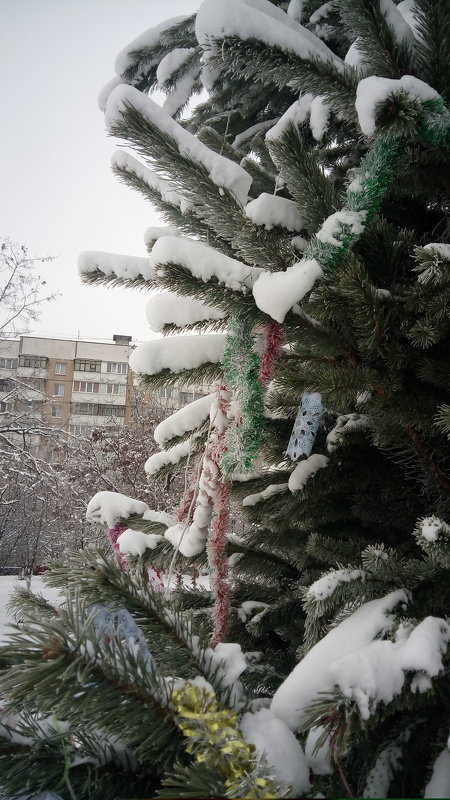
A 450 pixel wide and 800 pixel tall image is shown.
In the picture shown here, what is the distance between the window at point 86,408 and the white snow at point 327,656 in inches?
1259

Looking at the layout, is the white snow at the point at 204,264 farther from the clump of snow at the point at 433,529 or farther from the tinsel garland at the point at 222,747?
the tinsel garland at the point at 222,747

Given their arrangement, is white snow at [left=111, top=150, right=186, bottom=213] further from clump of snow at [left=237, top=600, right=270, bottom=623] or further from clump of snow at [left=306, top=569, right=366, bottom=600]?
clump of snow at [left=237, top=600, right=270, bottom=623]

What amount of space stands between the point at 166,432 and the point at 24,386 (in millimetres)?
11253

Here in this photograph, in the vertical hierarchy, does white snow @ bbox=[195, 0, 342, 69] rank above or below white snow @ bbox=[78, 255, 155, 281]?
above

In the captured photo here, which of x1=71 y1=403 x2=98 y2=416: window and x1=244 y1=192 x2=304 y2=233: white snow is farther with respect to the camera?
x1=71 y1=403 x2=98 y2=416: window

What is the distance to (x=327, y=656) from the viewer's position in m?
0.73

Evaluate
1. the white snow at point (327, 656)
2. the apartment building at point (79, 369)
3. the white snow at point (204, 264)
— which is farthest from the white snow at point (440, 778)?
the apartment building at point (79, 369)

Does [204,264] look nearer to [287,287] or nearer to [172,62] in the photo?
[287,287]

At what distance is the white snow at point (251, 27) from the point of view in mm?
920

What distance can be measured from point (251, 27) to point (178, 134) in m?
0.27

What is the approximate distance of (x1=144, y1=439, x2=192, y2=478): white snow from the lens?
1.50 meters

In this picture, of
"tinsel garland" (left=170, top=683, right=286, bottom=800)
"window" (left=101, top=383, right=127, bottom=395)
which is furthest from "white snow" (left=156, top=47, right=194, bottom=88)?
"window" (left=101, top=383, right=127, bottom=395)

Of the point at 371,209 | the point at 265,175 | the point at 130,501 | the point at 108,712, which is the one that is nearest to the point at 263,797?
the point at 108,712

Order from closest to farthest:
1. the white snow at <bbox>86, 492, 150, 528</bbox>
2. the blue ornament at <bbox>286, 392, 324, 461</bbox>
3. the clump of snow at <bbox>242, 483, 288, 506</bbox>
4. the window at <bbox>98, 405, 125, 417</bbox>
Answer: the blue ornament at <bbox>286, 392, 324, 461</bbox>, the clump of snow at <bbox>242, 483, 288, 506</bbox>, the white snow at <bbox>86, 492, 150, 528</bbox>, the window at <bbox>98, 405, 125, 417</bbox>
